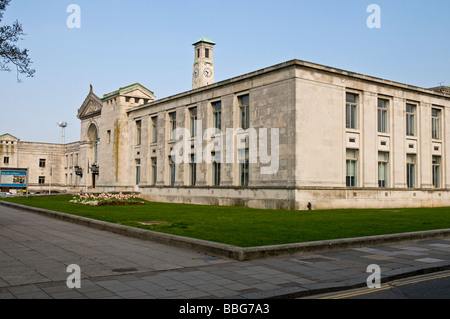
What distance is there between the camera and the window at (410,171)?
124ft

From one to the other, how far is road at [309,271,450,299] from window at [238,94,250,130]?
→ 26274 mm

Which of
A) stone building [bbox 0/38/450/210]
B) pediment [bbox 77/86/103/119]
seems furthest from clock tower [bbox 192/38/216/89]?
stone building [bbox 0/38/450/210]

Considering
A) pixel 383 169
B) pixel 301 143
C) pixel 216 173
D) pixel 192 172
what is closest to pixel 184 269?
pixel 301 143

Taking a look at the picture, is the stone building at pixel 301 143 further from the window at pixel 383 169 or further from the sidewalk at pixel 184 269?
the sidewalk at pixel 184 269

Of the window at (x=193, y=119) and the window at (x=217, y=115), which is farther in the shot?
the window at (x=193, y=119)

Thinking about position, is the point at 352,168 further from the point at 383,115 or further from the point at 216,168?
the point at 216,168

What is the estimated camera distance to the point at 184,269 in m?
10.1

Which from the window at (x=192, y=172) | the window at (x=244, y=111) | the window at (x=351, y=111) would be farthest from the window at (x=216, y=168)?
the window at (x=351, y=111)

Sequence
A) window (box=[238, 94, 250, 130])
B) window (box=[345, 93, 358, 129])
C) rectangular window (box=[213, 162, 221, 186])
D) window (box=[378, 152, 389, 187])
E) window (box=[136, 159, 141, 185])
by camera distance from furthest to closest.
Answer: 1. window (box=[136, 159, 141, 185])
2. rectangular window (box=[213, 162, 221, 186])
3. window (box=[378, 152, 389, 187])
4. window (box=[238, 94, 250, 130])
5. window (box=[345, 93, 358, 129])

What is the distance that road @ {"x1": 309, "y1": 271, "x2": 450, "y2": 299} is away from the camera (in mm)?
7895

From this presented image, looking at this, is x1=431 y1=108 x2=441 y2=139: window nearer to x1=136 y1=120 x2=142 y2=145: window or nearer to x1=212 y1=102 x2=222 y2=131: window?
x1=212 y1=102 x2=222 y2=131: window

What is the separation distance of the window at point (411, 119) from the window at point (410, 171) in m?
2.04

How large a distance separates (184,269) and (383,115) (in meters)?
30.3

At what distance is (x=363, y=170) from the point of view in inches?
1335
